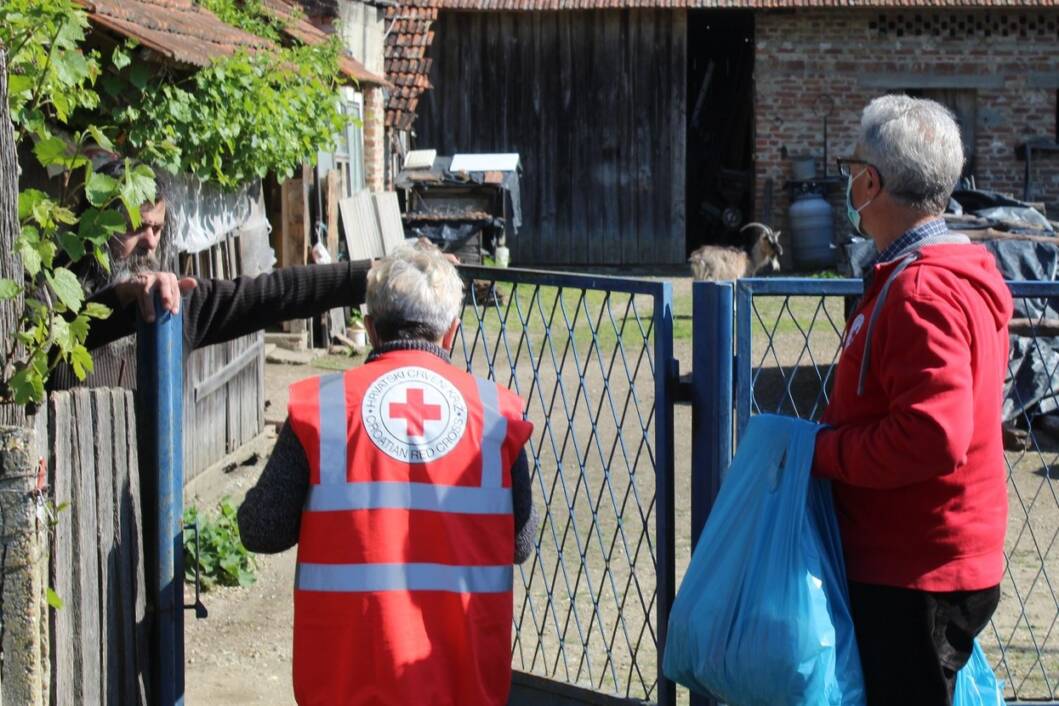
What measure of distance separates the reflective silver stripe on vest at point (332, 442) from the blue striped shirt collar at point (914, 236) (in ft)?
3.47

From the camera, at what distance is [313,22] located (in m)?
12.8

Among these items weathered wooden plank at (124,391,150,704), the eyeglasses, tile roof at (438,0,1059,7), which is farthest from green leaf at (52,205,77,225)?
tile roof at (438,0,1059,7)

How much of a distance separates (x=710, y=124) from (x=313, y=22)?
8.94 meters

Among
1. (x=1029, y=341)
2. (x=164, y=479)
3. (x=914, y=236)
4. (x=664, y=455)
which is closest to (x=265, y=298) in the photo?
(x=164, y=479)

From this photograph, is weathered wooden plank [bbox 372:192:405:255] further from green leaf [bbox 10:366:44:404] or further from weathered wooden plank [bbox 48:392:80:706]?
green leaf [bbox 10:366:44:404]

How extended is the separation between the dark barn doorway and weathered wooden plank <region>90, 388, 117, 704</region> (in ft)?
55.6

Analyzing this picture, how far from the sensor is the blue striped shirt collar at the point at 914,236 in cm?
265

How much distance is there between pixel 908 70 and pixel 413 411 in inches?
663

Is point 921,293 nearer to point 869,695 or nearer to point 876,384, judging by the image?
point 876,384

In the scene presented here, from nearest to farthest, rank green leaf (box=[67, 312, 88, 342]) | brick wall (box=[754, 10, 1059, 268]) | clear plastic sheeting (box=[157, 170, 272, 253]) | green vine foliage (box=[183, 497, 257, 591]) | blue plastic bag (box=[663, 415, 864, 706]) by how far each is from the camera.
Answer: blue plastic bag (box=[663, 415, 864, 706]) → green leaf (box=[67, 312, 88, 342]) → green vine foliage (box=[183, 497, 257, 591]) → clear plastic sheeting (box=[157, 170, 272, 253]) → brick wall (box=[754, 10, 1059, 268])

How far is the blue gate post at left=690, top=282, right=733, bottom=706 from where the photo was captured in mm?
3238

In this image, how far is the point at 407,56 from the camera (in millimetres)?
16734

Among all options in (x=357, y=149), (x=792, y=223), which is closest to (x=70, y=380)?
(x=357, y=149)

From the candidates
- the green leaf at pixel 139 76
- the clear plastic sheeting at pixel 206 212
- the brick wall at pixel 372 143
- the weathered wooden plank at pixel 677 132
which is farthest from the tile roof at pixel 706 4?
the green leaf at pixel 139 76
